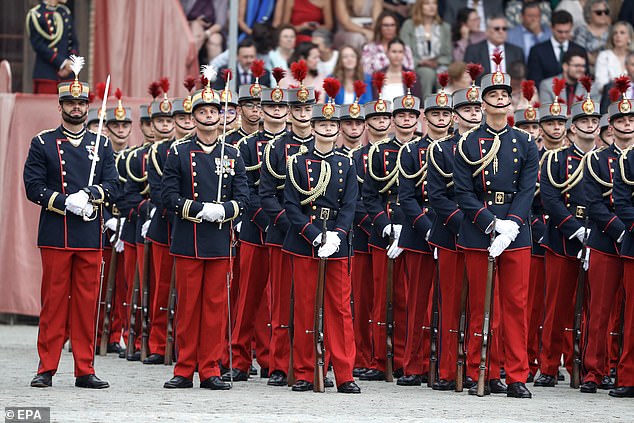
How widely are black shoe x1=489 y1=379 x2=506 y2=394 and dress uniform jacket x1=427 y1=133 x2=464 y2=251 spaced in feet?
3.88

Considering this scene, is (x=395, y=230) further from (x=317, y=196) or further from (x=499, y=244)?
(x=499, y=244)

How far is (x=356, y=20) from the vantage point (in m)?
20.9

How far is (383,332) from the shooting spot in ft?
47.1

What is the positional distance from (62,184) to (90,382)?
1.53 metres

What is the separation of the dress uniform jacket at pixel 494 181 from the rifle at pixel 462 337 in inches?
16.7

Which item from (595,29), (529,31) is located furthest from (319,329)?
(595,29)

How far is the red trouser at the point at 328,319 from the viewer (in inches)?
505

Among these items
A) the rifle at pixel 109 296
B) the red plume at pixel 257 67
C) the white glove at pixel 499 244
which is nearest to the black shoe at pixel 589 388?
the white glove at pixel 499 244

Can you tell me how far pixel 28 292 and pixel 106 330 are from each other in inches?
84.3

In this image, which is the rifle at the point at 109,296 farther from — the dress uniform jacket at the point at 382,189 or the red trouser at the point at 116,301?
the dress uniform jacket at the point at 382,189

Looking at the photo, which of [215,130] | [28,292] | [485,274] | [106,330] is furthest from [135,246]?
[485,274]

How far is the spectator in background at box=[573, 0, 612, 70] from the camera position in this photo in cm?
2064

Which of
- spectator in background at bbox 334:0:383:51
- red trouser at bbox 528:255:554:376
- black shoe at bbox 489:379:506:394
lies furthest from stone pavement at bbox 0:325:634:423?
spectator in background at bbox 334:0:383:51

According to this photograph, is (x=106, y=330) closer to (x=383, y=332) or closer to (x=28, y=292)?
(x=28, y=292)
